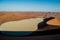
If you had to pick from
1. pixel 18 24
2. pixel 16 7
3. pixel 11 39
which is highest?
pixel 16 7

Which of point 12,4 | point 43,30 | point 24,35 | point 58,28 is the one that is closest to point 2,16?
point 12,4

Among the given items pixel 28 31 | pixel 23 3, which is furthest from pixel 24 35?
pixel 23 3

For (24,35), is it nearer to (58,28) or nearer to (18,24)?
(18,24)

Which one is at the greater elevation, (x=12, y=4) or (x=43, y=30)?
(x=12, y=4)

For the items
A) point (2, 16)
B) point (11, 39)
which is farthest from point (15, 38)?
point (2, 16)

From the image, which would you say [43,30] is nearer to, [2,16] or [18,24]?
[18,24]

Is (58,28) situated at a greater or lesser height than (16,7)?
lesser

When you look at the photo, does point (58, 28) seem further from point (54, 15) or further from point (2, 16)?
point (2, 16)
